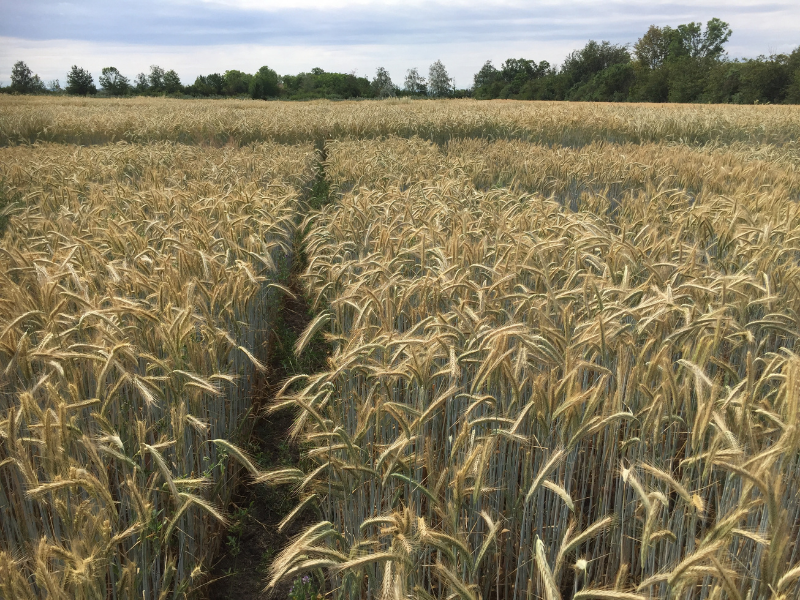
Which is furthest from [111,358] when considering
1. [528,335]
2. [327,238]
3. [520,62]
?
[520,62]

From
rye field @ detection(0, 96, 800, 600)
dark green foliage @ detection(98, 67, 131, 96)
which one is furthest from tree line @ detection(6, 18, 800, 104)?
rye field @ detection(0, 96, 800, 600)

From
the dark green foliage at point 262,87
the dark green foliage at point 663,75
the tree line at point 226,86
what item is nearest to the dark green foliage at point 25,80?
the tree line at point 226,86

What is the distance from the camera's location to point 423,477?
2.33m

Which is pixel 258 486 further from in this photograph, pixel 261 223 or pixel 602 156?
pixel 602 156

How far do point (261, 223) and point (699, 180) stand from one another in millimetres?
5470

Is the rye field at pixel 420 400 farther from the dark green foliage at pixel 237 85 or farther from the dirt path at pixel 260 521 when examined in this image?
the dark green foliage at pixel 237 85

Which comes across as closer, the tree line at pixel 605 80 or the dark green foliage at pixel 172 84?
the tree line at pixel 605 80

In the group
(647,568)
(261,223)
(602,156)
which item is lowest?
(647,568)

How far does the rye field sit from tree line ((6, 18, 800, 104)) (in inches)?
1857

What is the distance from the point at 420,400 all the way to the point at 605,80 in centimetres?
6352

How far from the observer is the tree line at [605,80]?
42.7m

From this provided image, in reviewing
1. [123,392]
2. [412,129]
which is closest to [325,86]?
[412,129]

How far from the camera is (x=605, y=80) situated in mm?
56531

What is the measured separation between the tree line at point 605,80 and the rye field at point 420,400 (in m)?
47.2
